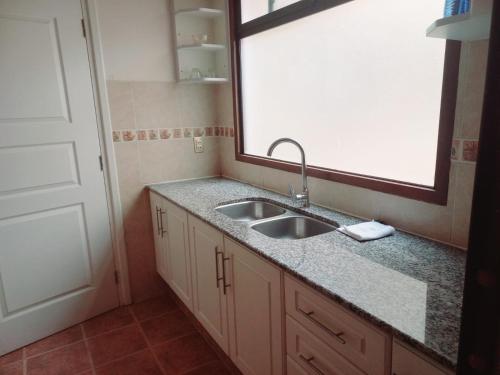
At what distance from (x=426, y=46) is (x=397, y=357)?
114 centimetres

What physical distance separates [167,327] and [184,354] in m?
0.32

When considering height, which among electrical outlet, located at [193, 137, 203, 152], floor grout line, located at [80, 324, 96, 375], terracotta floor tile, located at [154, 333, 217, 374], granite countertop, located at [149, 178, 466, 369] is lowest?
floor grout line, located at [80, 324, 96, 375]

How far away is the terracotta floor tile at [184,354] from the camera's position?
78.5 inches

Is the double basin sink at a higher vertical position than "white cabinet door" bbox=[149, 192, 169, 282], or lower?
higher

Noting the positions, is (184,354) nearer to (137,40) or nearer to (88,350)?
(88,350)

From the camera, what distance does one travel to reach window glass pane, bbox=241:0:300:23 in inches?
81.6

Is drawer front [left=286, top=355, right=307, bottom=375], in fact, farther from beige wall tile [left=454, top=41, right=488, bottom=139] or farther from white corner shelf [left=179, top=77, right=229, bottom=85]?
white corner shelf [left=179, top=77, right=229, bottom=85]

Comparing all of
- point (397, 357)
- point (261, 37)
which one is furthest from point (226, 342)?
point (261, 37)

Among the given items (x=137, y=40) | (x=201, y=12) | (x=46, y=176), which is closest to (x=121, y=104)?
(x=137, y=40)

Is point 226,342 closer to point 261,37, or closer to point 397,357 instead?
point 397,357

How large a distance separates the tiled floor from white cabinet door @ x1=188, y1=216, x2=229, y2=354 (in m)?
0.27

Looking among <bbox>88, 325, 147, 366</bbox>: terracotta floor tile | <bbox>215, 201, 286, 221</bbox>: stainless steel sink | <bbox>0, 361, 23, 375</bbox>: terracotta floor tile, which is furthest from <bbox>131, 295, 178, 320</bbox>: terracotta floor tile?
<bbox>215, 201, 286, 221</bbox>: stainless steel sink

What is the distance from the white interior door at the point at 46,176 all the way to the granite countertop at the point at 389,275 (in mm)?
1094

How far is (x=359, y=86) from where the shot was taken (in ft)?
5.55
